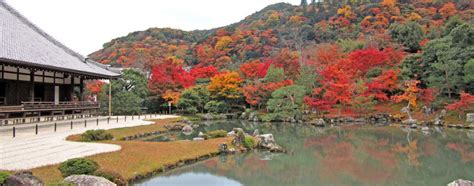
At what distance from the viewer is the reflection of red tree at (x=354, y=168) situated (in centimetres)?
1119

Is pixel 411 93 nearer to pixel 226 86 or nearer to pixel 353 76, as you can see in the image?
pixel 353 76

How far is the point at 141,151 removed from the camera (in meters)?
12.9

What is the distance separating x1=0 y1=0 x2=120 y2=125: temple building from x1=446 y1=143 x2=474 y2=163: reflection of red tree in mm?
20925

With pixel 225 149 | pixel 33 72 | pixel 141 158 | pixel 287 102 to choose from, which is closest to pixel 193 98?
pixel 287 102

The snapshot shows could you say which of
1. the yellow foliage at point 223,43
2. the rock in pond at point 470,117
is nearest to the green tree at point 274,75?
the rock in pond at point 470,117

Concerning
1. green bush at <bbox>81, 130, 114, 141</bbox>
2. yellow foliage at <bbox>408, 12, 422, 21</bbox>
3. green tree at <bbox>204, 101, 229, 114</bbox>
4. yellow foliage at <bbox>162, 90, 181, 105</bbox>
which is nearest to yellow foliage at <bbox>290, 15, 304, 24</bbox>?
yellow foliage at <bbox>408, 12, 422, 21</bbox>

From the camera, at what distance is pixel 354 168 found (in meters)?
12.6

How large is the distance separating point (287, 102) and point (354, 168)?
1983cm

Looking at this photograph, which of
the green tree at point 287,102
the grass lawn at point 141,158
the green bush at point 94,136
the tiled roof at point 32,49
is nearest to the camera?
the grass lawn at point 141,158

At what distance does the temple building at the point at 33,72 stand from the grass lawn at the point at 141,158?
837 centimetres

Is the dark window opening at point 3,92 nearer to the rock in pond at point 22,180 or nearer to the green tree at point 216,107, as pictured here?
the rock in pond at point 22,180

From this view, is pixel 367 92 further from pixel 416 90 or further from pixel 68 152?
pixel 68 152

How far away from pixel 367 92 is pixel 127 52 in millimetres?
52654

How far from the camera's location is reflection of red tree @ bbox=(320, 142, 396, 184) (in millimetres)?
11188
